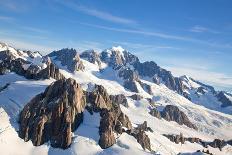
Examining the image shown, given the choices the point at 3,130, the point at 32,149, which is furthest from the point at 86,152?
the point at 3,130

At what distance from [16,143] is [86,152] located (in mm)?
31465

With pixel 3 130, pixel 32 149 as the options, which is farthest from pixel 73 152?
pixel 3 130

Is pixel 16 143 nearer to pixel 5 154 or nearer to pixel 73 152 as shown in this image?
pixel 5 154

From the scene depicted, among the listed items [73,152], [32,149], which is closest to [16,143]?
[32,149]

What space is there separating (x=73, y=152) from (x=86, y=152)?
5873 millimetres

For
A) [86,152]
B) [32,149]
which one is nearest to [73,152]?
[86,152]

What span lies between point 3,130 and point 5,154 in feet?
49.6

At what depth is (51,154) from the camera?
19688 cm

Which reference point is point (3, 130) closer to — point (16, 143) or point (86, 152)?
point (16, 143)

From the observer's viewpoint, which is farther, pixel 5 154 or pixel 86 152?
pixel 86 152

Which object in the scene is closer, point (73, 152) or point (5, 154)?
point (5, 154)

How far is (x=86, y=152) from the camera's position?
199625 millimetres

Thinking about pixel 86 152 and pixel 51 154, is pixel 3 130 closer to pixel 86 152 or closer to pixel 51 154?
pixel 51 154

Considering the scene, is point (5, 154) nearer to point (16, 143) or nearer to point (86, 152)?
point (16, 143)
